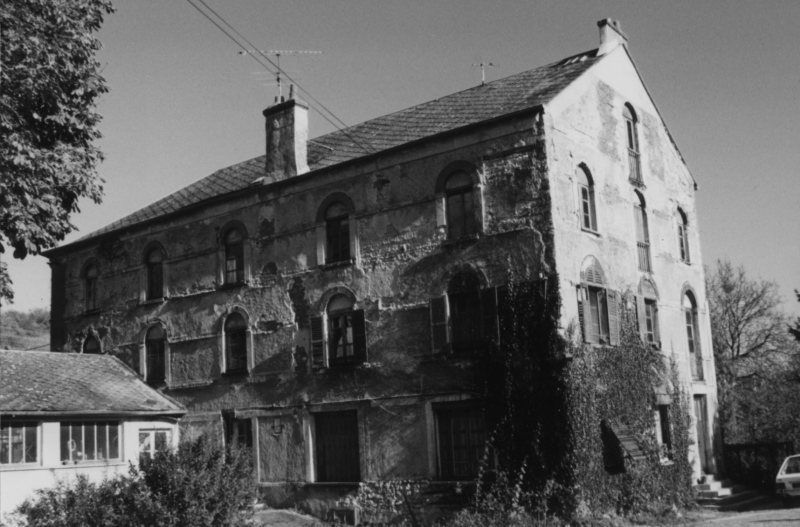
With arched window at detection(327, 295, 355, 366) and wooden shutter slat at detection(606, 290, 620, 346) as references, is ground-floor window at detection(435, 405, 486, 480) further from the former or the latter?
wooden shutter slat at detection(606, 290, 620, 346)

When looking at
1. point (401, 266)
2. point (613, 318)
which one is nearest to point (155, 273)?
point (401, 266)

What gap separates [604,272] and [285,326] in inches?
346

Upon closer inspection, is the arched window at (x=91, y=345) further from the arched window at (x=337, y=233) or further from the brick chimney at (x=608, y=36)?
the brick chimney at (x=608, y=36)

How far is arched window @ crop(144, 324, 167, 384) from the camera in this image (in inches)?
1058

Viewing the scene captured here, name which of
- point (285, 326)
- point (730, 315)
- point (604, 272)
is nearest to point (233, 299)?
point (285, 326)

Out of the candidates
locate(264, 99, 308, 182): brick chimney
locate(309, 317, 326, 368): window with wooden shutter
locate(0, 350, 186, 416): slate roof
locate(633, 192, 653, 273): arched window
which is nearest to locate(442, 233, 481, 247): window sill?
locate(309, 317, 326, 368): window with wooden shutter

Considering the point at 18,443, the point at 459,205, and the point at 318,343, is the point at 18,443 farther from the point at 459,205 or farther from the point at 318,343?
the point at 459,205

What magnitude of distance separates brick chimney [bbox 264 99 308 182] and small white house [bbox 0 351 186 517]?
7.28 meters

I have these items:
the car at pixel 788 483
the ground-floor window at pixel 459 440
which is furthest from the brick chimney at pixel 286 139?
the car at pixel 788 483

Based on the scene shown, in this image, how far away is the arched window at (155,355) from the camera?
26.9m

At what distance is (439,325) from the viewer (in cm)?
2080

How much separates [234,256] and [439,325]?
790 cm

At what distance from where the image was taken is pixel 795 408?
34.6 metres

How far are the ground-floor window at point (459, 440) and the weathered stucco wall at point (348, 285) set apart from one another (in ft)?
1.03
